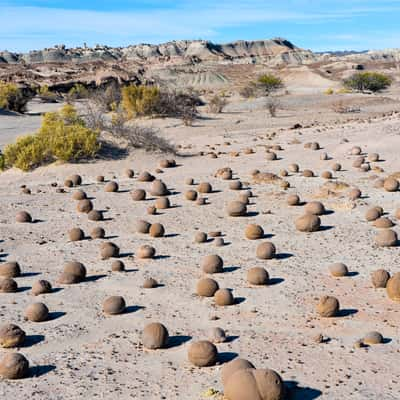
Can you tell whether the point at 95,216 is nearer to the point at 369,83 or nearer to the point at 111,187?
the point at 111,187

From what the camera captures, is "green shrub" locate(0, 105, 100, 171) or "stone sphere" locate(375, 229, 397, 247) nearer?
"stone sphere" locate(375, 229, 397, 247)

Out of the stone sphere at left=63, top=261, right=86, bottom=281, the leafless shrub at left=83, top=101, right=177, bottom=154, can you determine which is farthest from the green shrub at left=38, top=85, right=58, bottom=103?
the stone sphere at left=63, top=261, right=86, bottom=281

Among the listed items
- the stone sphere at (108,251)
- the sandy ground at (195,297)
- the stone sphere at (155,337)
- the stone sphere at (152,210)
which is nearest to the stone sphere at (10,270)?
the sandy ground at (195,297)

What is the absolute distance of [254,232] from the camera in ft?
31.9

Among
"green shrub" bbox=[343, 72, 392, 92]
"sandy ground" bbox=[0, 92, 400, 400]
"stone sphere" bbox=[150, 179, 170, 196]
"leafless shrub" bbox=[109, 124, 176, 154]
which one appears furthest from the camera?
"green shrub" bbox=[343, 72, 392, 92]

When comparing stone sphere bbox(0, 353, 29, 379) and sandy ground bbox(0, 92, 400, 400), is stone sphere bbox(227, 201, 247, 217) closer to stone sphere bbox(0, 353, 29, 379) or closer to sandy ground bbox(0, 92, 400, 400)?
sandy ground bbox(0, 92, 400, 400)

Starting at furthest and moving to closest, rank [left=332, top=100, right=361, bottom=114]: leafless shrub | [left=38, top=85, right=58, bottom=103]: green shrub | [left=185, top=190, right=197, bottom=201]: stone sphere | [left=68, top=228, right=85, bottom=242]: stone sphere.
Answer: [left=38, top=85, right=58, bottom=103]: green shrub
[left=332, top=100, right=361, bottom=114]: leafless shrub
[left=185, top=190, right=197, bottom=201]: stone sphere
[left=68, top=228, right=85, bottom=242]: stone sphere

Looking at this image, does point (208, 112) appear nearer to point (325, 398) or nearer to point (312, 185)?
point (312, 185)

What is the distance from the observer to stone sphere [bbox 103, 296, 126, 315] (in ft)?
23.0

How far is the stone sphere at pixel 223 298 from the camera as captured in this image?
23.4 ft

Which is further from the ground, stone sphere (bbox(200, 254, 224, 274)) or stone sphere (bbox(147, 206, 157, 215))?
stone sphere (bbox(147, 206, 157, 215))

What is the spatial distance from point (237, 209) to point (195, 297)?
3798 mm

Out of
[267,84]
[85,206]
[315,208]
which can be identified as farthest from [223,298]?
[267,84]

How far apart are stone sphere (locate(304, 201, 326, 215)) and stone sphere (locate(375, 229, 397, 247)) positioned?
1838 mm
